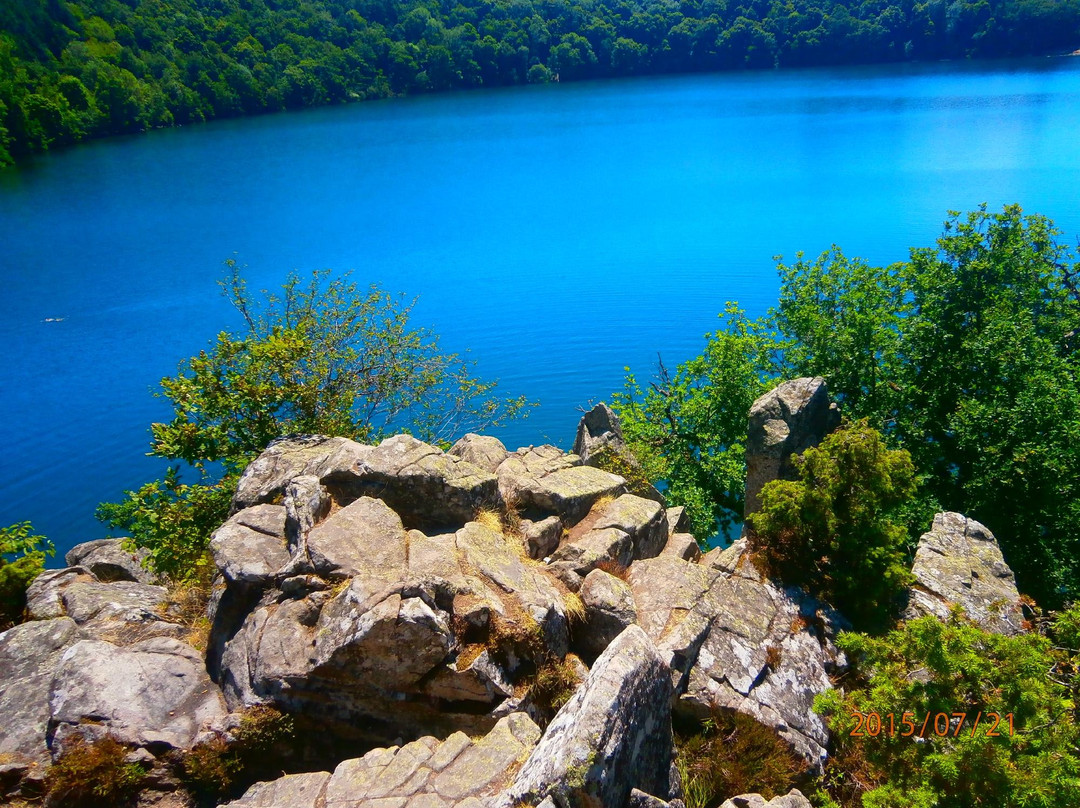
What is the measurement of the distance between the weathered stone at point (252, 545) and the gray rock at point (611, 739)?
6717 millimetres

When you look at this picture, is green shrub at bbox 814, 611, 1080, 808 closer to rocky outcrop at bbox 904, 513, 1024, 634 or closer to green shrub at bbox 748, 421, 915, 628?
Answer: rocky outcrop at bbox 904, 513, 1024, 634

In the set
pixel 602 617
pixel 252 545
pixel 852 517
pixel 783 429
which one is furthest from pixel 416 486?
pixel 783 429

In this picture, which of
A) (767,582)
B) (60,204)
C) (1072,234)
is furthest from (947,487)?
(60,204)

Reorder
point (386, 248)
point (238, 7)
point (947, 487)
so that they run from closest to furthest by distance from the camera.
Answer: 1. point (947, 487)
2. point (386, 248)
3. point (238, 7)

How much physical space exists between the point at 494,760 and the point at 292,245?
63609 mm

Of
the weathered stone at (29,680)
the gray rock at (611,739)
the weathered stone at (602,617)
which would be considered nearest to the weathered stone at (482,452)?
the weathered stone at (602,617)

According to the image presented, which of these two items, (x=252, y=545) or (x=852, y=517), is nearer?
(x=252, y=545)

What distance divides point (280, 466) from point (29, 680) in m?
6.37

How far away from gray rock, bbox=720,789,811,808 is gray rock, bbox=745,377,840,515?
9610 mm

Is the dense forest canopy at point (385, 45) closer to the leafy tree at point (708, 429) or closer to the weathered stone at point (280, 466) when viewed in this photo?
the leafy tree at point (708, 429)

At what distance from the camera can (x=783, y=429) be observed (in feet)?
69.4

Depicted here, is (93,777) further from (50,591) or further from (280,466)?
(280,466)

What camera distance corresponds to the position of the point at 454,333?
172 ft

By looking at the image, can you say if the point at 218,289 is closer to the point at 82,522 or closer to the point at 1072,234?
the point at 82,522
